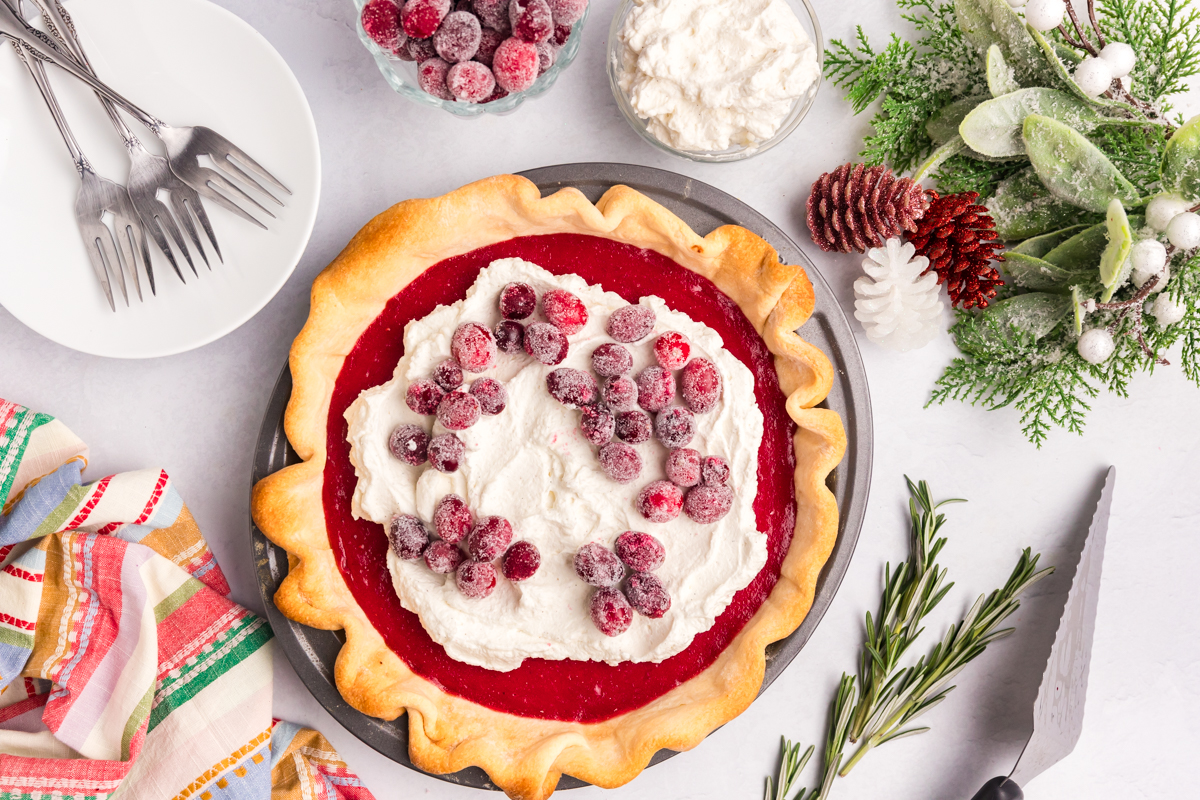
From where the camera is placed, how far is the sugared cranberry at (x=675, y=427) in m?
2.05

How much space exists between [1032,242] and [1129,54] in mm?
542

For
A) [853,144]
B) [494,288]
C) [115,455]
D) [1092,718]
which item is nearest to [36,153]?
[115,455]

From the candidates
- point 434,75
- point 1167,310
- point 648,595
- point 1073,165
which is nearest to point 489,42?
point 434,75

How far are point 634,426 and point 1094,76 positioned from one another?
5.19ft

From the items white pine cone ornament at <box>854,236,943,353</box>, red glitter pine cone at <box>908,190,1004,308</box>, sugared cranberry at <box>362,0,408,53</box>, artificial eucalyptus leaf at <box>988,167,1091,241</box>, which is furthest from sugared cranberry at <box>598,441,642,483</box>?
artificial eucalyptus leaf at <box>988,167,1091,241</box>

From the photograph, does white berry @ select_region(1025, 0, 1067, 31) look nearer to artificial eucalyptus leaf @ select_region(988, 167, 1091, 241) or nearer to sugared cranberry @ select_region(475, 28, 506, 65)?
artificial eucalyptus leaf @ select_region(988, 167, 1091, 241)

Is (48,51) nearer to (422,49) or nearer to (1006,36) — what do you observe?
(422,49)

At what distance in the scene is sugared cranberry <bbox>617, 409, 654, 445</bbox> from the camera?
2.06 meters

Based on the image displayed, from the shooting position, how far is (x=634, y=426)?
81.0 inches

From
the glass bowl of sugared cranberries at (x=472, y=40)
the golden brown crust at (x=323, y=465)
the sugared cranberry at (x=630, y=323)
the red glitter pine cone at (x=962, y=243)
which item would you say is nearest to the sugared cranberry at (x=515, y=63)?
the glass bowl of sugared cranberries at (x=472, y=40)

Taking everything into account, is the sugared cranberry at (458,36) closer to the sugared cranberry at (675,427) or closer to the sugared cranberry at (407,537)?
the sugared cranberry at (675,427)

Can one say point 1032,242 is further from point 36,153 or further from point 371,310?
point 36,153

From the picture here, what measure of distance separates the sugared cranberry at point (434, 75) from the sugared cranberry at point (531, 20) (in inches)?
8.3

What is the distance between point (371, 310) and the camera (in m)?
2.21
